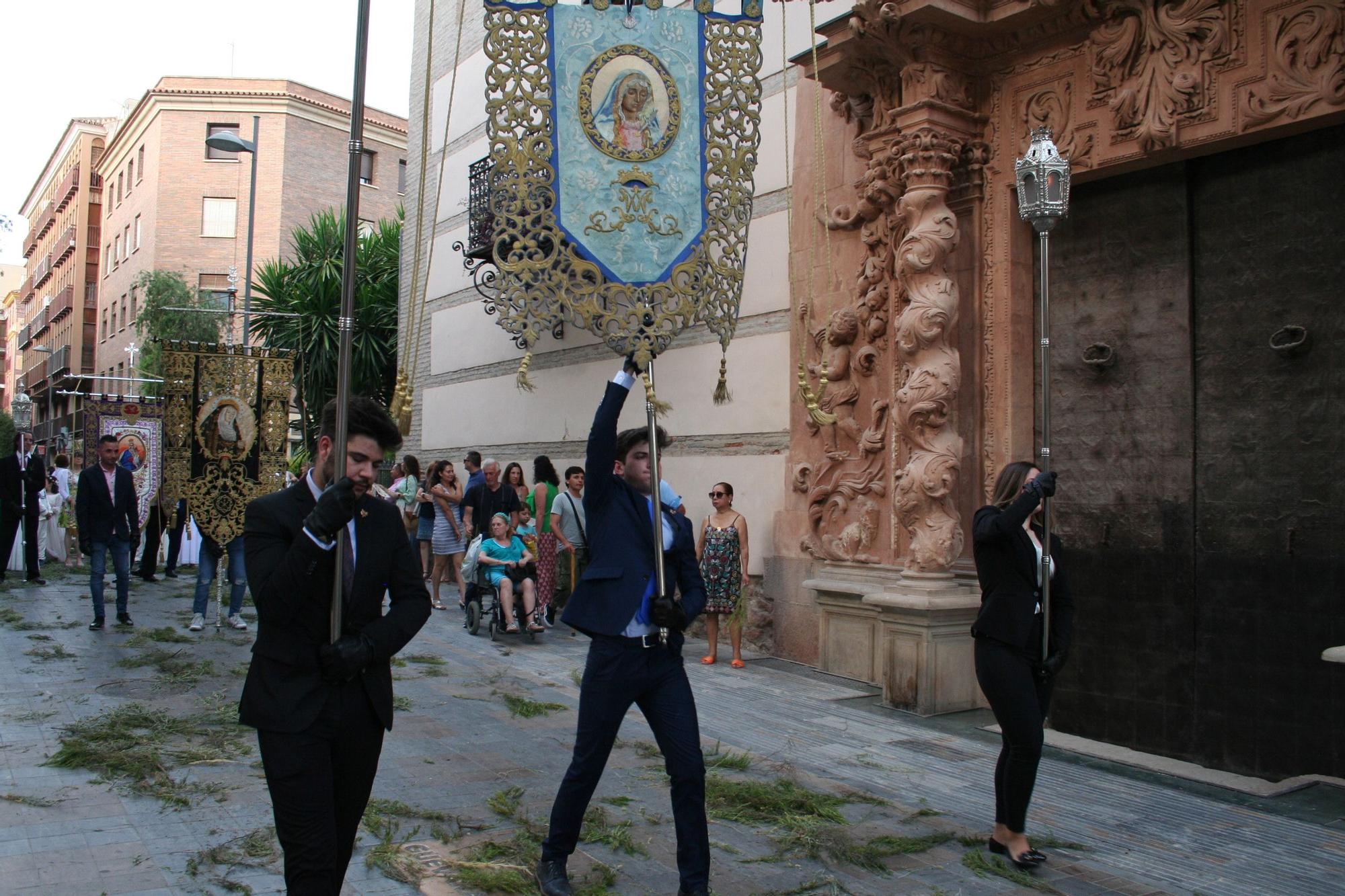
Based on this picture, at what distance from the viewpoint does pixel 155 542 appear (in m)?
16.9

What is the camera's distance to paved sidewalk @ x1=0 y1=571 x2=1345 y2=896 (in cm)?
455

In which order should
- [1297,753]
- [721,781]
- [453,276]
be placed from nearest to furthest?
[721,781]
[1297,753]
[453,276]

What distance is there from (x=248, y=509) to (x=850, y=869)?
2.96 m

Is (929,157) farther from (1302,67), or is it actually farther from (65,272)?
(65,272)

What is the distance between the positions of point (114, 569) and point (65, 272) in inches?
2699

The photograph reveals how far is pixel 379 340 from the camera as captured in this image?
21.8 m

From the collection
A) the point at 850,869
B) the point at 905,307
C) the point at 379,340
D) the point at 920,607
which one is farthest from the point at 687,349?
the point at 379,340

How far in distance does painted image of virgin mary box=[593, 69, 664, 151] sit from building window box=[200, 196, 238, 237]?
4570 centimetres

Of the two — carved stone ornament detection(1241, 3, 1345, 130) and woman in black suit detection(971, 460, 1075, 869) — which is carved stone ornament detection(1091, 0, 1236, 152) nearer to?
carved stone ornament detection(1241, 3, 1345, 130)

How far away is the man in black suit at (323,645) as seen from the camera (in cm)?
308

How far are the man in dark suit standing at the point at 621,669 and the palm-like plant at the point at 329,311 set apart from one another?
17.8 meters

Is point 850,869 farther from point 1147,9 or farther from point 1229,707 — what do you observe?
point 1147,9

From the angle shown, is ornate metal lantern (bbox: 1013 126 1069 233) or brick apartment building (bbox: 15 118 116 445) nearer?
ornate metal lantern (bbox: 1013 126 1069 233)

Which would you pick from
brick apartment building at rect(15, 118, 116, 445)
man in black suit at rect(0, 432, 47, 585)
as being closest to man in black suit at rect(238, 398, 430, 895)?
man in black suit at rect(0, 432, 47, 585)
